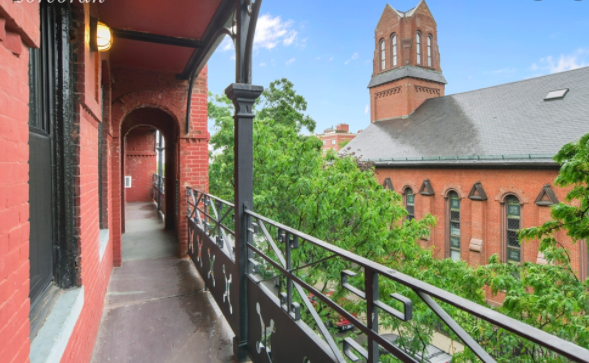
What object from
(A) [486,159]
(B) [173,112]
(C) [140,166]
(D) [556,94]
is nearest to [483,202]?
(A) [486,159]

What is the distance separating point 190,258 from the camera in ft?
21.9

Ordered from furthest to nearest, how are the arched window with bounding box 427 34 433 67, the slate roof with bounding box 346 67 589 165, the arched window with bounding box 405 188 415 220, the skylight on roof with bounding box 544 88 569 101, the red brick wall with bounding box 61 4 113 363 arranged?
the arched window with bounding box 427 34 433 67 < the arched window with bounding box 405 188 415 220 < the skylight on roof with bounding box 544 88 569 101 < the slate roof with bounding box 346 67 589 165 < the red brick wall with bounding box 61 4 113 363

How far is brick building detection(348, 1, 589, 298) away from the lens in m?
16.2

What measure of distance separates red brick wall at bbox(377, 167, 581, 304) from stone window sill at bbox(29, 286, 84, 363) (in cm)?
1377

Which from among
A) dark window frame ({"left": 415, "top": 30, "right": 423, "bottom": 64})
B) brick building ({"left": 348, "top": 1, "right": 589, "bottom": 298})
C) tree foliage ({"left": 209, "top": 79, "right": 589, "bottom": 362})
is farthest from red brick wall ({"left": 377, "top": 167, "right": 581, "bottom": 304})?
dark window frame ({"left": 415, "top": 30, "right": 423, "bottom": 64})

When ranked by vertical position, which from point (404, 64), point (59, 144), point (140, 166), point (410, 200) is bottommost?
point (410, 200)

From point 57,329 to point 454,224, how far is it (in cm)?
2106

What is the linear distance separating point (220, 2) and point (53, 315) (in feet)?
10.5

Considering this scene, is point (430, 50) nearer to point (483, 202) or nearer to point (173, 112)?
point (483, 202)

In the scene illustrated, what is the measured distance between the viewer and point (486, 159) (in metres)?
17.9

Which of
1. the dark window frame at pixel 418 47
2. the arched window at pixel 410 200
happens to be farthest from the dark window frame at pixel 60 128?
the dark window frame at pixel 418 47

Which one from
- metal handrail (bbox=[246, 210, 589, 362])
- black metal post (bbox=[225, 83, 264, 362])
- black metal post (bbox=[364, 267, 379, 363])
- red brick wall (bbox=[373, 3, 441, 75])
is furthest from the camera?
red brick wall (bbox=[373, 3, 441, 75])

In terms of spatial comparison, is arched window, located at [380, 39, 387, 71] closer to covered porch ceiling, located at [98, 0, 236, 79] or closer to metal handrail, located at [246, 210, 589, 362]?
covered porch ceiling, located at [98, 0, 236, 79]

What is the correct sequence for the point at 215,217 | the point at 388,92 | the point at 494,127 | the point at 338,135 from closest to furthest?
the point at 215,217, the point at 494,127, the point at 388,92, the point at 338,135
